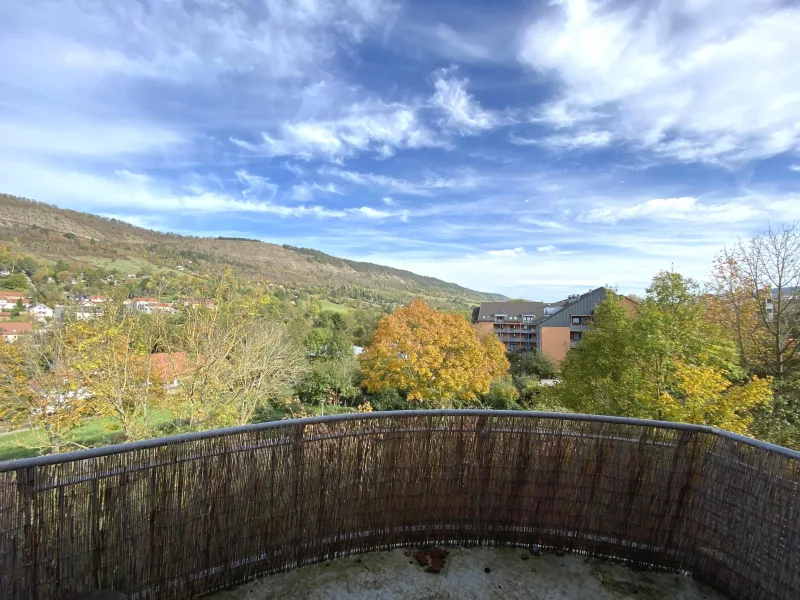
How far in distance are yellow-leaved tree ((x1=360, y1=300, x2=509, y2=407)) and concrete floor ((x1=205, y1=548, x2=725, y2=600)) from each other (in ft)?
41.1

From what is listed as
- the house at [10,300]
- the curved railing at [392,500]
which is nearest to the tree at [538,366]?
the curved railing at [392,500]

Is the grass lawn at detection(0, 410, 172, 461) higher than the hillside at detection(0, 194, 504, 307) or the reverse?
the reverse

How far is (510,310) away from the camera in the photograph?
5038 centimetres

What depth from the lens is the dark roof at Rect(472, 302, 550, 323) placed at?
4959 centimetres

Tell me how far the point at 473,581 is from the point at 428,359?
42.2 feet

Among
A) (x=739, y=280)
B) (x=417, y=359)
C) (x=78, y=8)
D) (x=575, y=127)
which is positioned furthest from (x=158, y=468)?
(x=417, y=359)

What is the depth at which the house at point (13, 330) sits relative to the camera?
8208mm

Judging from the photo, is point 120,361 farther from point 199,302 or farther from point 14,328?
Result: point 14,328

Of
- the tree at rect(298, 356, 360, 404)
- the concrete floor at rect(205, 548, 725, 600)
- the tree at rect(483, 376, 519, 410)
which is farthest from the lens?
the tree at rect(483, 376, 519, 410)

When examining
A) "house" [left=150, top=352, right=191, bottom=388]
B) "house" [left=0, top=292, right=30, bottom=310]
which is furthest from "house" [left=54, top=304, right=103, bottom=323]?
"house" [left=0, top=292, right=30, bottom=310]

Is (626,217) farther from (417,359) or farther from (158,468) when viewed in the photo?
(158,468)

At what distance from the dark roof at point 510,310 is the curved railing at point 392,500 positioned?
4750cm

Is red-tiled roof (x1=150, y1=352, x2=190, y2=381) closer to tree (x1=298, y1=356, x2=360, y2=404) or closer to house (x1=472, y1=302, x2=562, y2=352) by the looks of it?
tree (x1=298, y1=356, x2=360, y2=404)

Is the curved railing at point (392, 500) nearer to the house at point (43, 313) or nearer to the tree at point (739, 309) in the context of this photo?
the tree at point (739, 309)
